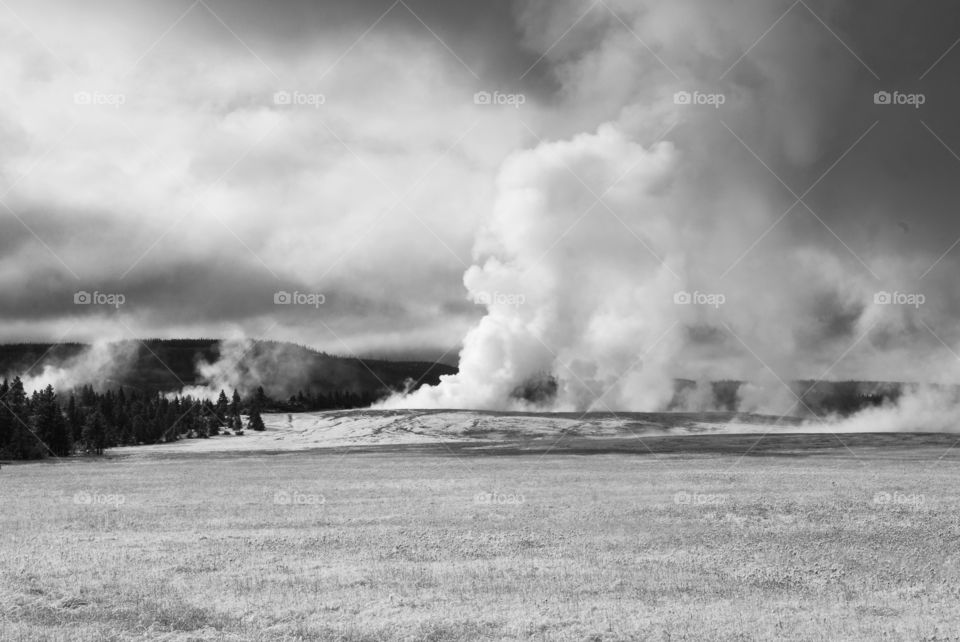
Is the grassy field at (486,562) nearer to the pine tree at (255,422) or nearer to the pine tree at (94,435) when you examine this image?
the pine tree at (94,435)

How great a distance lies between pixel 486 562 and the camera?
26594mm

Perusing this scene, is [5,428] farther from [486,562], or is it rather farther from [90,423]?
[486,562]

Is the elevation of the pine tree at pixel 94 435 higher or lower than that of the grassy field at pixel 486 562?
higher

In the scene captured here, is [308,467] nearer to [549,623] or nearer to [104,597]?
[104,597]

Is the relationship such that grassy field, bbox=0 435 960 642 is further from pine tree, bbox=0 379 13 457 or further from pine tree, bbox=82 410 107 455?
pine tree, bbox=82 410 107 455

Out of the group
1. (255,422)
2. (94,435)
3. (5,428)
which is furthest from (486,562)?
(255,422)

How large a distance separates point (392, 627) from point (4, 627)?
8964 millimetres

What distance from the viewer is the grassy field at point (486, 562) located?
18.9 meters

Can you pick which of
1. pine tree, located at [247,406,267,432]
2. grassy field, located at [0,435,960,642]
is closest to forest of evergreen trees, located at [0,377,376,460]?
pine tree, located at [247,406,267,432]

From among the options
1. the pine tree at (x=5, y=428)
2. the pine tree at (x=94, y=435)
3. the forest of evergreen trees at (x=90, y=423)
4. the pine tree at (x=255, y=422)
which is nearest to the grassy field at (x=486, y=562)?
the pine tree at (x=5, y=428)

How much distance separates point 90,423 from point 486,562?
112m

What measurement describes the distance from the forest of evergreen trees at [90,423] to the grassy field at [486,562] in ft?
209

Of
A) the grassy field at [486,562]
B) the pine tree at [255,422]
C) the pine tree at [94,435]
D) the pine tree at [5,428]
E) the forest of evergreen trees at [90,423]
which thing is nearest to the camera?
the grassy field at [486,562]

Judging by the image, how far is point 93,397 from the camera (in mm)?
167375
